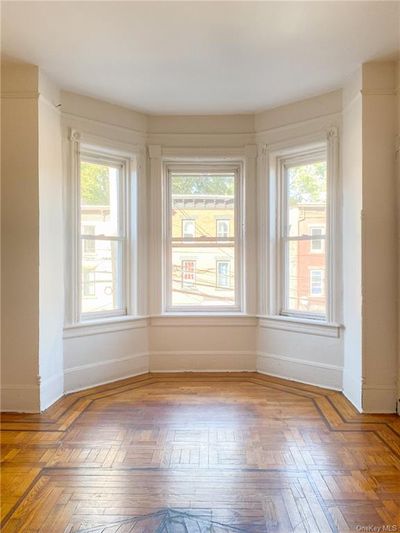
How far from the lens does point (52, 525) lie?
1.93m

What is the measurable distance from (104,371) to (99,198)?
A: 68.4 inches

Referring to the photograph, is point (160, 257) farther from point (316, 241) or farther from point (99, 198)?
point (316, 241)

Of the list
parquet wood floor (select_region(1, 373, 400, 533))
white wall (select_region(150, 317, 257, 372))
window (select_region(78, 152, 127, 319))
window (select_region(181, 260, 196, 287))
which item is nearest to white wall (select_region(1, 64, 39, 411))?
parquet wood floor (select_region(1, 373, 400, 533))

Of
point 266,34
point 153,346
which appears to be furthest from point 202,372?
point 266,34

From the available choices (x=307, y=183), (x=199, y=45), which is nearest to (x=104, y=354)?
(x=307, y=183)

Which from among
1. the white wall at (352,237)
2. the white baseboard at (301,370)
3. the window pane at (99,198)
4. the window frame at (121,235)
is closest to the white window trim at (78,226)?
the window frame at (121,235)

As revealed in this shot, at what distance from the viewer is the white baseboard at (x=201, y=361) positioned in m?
A: 4.45

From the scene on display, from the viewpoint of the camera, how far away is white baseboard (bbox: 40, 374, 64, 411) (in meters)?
3.39

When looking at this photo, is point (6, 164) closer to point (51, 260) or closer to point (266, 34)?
point (51, 260)

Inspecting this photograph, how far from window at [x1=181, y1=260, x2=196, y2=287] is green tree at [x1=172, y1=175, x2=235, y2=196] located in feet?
2.62

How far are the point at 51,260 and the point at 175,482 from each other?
2.12 metres

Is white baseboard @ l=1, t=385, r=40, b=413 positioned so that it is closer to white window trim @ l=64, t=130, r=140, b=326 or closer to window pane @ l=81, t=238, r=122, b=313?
white window trim @ l=64, t=130, r=140, b=326

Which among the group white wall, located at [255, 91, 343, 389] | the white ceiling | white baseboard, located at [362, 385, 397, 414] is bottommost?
white baseboard, located at [362, 385, 397, 414]

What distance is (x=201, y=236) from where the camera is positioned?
179 inches
